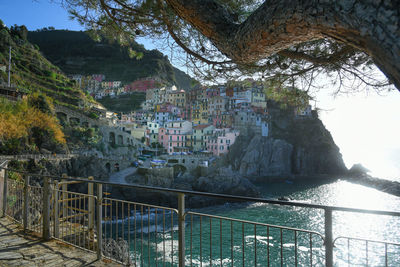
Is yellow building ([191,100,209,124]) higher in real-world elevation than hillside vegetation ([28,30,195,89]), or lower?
lower

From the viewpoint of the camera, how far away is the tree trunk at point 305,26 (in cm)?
129

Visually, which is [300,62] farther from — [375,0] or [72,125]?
[72,125]

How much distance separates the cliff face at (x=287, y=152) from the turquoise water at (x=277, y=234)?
8.68 metres

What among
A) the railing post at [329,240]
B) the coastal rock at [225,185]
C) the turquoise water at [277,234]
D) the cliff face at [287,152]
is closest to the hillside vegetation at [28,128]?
the turquoise water at [277,234]

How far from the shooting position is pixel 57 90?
47938mm

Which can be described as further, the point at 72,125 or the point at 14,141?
the point at 72,125

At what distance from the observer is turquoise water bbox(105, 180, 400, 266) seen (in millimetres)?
14617

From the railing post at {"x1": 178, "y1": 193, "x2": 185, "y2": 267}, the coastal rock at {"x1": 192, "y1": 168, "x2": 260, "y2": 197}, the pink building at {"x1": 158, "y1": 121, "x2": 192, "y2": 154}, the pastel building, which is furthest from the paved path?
the railing post at {"x1": 178, "y1": 193, "x2": 185, "y2": 267}

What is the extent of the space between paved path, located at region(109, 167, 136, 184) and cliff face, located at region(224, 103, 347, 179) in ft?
60.0

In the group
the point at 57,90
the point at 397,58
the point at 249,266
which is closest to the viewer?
the point at 397,58

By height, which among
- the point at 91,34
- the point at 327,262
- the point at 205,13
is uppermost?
the point at 91,34

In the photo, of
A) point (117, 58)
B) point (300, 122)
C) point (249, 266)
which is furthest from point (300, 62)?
point (117, 58)

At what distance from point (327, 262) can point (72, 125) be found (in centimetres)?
4227

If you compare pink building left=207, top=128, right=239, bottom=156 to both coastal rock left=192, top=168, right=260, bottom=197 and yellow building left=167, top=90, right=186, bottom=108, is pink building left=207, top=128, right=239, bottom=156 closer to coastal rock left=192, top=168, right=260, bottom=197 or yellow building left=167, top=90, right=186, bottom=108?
coastal rock left=192, top=168, right=260, bottom=197
